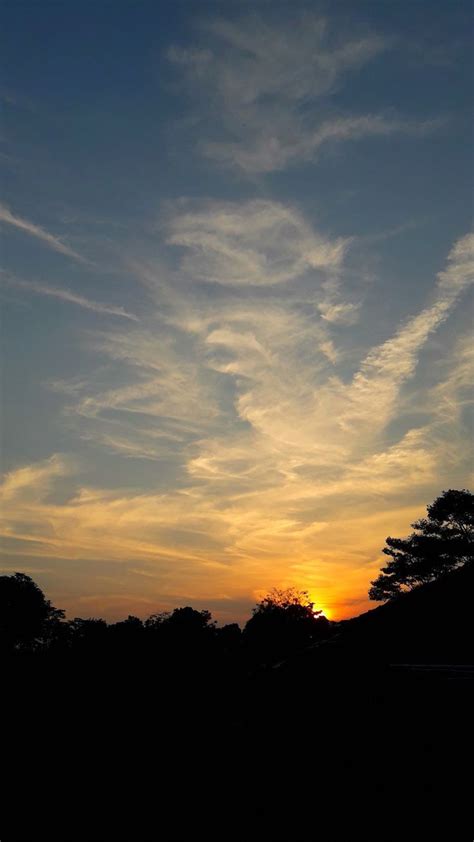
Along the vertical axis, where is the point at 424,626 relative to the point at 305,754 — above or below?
above

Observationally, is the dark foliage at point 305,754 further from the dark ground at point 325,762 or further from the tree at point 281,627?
the tree at point 281,627

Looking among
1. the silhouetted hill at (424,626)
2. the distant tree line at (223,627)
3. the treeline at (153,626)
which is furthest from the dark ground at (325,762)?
the treeline at (153,626)

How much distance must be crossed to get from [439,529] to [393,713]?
3951cm

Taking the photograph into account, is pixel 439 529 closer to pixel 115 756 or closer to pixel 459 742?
pixel 115 756

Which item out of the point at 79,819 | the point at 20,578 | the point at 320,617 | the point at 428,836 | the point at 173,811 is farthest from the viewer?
the point at 320,617

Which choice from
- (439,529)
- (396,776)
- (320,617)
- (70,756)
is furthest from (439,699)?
(320,617)

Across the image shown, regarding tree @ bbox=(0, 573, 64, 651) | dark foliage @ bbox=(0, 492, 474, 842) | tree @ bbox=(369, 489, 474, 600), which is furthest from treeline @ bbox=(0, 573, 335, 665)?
dark foliage @ bbox=(0, 492, 474, 842)

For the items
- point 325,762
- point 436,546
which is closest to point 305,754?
point 325,762

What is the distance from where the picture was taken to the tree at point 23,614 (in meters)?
71.8

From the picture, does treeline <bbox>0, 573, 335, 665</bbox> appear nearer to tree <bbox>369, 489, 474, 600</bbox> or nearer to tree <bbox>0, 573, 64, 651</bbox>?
tree <bbox>0, 573, 64, 651</bbox>

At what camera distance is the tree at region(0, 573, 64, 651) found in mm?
71812

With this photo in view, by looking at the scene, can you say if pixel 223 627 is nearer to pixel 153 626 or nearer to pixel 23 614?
pixel 153 626

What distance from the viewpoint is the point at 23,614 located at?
73.3 meters

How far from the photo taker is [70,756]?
59.0 feet
